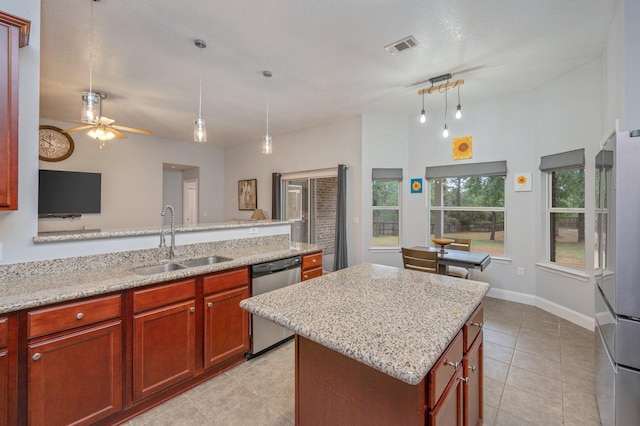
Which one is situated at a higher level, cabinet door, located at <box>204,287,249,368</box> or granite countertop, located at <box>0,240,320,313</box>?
granite countertop, located at <box>0,240,320,313</box>

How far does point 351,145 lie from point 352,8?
2.79m

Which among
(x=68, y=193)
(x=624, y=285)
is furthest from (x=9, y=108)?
(x=68, y=193)

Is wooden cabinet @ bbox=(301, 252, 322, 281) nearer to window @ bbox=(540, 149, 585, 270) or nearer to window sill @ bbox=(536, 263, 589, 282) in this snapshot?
window sill @ bbox=(536, 263, 589, 282)

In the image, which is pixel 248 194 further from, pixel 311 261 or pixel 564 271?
pixel 564 271

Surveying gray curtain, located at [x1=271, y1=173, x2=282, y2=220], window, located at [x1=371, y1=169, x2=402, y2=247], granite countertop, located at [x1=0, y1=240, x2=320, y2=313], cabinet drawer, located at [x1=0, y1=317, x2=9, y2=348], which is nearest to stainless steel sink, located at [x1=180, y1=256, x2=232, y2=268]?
granite countertop, located at [x1=0, y1=240, x2=320, y2=313]

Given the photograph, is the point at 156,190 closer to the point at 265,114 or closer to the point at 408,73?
the point at 265,114

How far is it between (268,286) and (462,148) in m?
3.67

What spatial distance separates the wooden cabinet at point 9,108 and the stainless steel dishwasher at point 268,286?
1.59m

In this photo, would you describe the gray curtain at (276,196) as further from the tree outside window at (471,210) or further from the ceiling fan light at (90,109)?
the ceiling fan light at (90,109)

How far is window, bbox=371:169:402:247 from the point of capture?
494 centimetres

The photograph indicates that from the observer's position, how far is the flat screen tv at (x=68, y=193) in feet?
15.2

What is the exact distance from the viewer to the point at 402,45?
8.92 ft

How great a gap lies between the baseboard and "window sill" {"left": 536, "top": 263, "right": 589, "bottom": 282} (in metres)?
0.40

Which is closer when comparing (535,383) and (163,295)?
(163,295)
